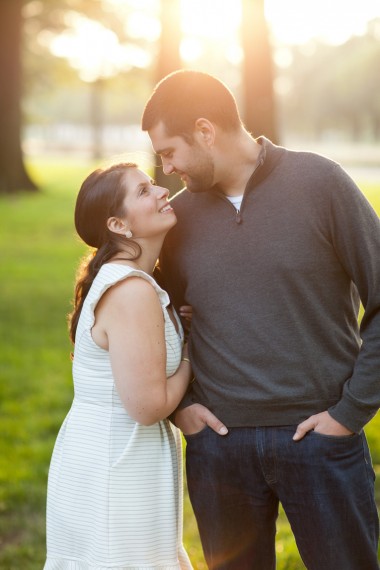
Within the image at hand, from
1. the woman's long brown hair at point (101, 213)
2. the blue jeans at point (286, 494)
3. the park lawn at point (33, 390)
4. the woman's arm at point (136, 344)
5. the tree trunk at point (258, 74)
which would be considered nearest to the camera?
the woman's arm at point (136, 344)

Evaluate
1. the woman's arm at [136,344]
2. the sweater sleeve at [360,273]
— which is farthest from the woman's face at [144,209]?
the sweater sleeve at [360,273]

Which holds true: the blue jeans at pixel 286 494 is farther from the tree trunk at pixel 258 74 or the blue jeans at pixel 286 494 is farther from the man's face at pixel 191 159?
the tree trunk at pixel 258 74

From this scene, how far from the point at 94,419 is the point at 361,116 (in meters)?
74.3

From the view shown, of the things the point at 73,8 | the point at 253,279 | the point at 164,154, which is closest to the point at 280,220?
the point at 253,279

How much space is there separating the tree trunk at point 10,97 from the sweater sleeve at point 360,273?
21.3m

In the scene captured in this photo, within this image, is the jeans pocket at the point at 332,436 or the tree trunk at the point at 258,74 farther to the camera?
the tree trunk at the point at 258,74

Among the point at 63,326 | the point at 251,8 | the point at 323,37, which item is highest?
the point at 251,8

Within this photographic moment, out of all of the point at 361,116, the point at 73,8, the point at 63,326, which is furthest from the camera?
the point at 361,116

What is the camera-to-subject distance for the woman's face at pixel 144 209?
3.16 meters

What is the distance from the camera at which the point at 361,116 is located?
74.3 m

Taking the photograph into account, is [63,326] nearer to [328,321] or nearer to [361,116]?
[328,321]

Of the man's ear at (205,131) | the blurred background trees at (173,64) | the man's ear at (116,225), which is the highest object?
the man's ear at (205,131)

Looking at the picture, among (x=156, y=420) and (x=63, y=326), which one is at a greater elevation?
(x=156, y=420)

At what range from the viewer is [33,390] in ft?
24.6
